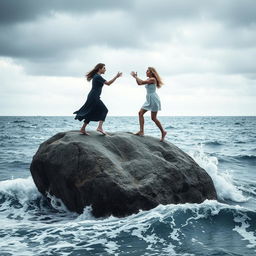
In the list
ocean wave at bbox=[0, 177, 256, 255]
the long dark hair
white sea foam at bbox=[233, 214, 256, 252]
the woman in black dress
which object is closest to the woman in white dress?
the woman in black dress

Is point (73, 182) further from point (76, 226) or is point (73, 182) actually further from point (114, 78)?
point (114, 78)

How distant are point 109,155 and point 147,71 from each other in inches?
103

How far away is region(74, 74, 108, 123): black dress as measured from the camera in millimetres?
8266

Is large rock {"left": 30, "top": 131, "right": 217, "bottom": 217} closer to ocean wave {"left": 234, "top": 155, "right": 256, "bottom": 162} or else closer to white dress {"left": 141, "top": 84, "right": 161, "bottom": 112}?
white dress {"left": 141, "top": 84, "right": 161, "bottom": 112}

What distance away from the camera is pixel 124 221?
6512 mm

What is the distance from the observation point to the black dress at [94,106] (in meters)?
8.27

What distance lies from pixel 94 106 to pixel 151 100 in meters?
1.45

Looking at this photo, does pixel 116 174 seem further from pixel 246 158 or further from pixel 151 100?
pixel 246 158

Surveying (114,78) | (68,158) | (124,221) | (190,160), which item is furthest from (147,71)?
(124,221)

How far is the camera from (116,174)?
6805 mm

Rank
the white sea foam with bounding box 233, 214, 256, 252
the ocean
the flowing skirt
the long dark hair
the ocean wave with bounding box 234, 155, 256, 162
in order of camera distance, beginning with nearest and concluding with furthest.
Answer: the ocean < the white sea foam with bounding box 233, 214, 256, 252 < the flowing skirt < the long dark hair < the ocean wave with bounding box 234, 155, 256, 162

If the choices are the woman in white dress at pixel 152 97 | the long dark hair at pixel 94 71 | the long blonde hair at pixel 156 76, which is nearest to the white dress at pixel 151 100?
the woman in white dress at pixel 152 97

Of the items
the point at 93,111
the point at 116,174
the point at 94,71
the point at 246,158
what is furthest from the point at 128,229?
the point at 246,158

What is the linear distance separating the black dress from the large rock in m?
0.42
